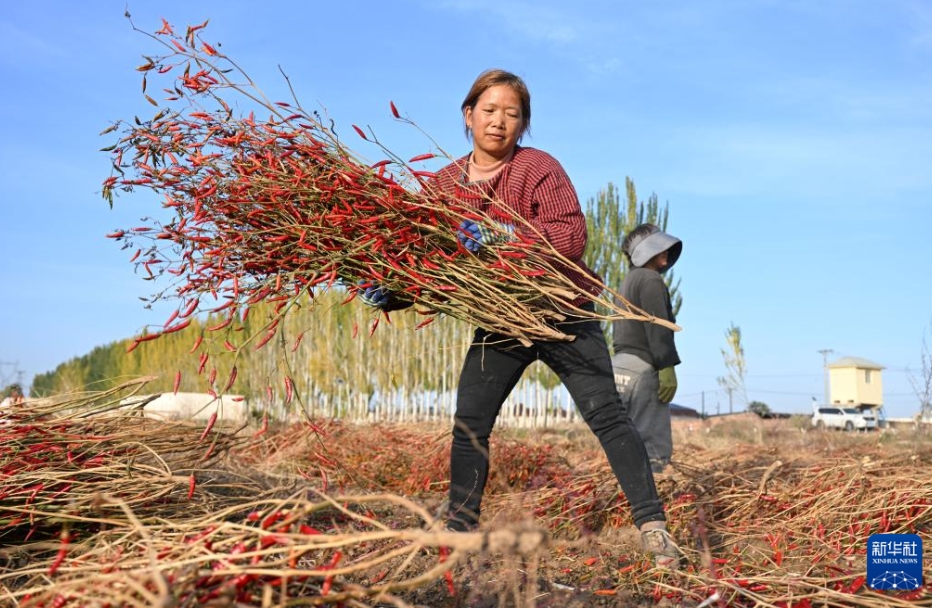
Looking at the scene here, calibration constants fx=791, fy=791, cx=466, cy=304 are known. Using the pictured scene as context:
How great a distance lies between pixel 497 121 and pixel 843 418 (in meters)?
25.2

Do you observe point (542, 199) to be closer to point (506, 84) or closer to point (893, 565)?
point (506, 84)

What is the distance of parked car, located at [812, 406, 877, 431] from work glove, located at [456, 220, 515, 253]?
23962mm

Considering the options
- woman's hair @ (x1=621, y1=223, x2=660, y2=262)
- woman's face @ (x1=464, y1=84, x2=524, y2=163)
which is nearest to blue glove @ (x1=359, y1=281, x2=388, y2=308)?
woman's face @ (x1=464, y1=84, x2=524, y2=163)

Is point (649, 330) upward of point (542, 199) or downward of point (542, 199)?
downward

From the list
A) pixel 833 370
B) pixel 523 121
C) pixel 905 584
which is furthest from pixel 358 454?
pixel 833 370

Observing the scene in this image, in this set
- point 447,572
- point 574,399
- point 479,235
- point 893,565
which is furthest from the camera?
point 574,399

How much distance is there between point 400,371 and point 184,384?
5.96 m

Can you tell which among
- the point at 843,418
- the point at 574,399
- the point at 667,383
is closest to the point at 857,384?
the point at 843,418

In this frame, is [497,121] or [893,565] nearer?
[893,565]

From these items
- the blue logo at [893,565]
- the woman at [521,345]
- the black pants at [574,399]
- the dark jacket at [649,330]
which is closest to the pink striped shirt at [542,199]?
the woman at [521,345]

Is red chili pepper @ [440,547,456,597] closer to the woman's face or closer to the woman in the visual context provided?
the woman

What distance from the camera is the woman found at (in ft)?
9.83

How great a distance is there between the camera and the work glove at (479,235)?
2795mm

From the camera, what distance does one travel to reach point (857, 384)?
101 ft
